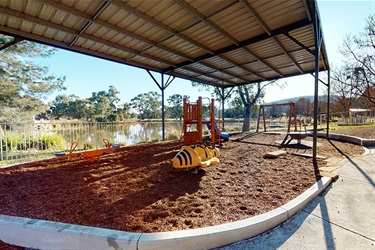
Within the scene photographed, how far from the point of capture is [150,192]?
277cm

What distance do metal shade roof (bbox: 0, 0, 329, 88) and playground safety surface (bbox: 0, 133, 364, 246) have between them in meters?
3.42

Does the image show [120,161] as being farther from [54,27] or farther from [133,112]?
[133,112]

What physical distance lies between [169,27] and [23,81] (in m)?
10.1

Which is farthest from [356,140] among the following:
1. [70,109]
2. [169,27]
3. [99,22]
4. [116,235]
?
[70,109]

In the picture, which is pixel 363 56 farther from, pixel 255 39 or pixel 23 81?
pixel 23 81

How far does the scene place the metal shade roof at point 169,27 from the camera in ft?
12.6

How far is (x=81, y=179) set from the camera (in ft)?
11.1

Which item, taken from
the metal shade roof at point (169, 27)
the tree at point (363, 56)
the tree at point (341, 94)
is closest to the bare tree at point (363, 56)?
the tree at point (363, 56)

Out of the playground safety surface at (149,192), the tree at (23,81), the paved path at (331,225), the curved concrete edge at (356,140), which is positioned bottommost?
the paved path at (331,225)

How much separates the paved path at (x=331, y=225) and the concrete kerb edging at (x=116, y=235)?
11 cm

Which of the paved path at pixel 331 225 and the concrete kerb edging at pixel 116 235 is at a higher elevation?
the concrete kerb edging at pixel 116 235

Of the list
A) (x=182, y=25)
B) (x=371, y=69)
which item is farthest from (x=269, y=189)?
(x=371, y=69)

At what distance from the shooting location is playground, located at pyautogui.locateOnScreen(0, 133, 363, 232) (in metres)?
2.04

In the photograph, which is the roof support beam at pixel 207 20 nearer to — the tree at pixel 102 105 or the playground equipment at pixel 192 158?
the playground equipment at pixel 192 158
